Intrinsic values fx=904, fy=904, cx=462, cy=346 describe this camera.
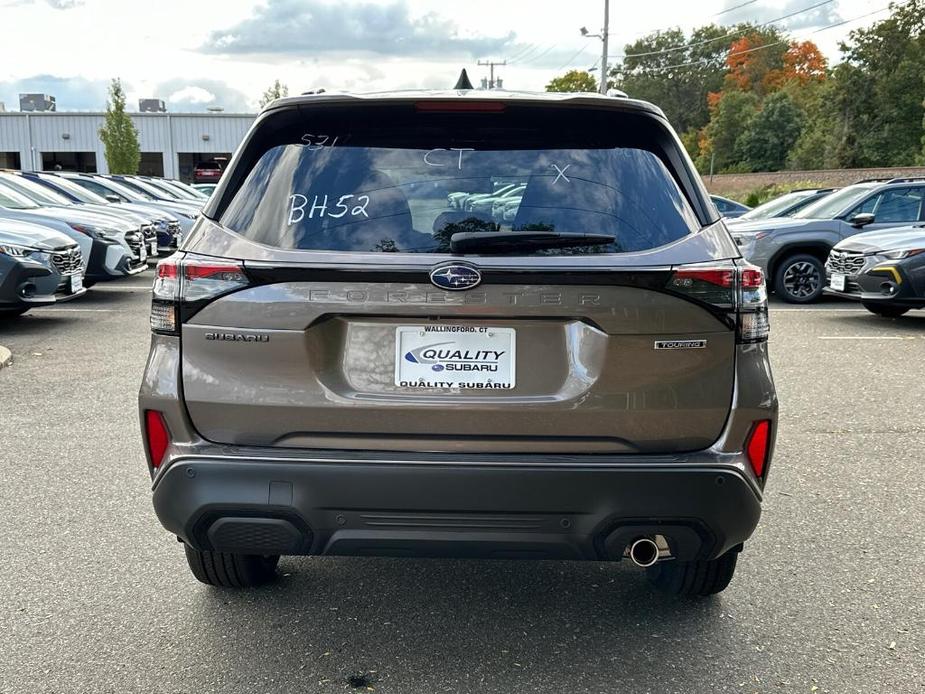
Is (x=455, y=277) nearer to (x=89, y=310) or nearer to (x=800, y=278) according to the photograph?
(x=89, y=310)

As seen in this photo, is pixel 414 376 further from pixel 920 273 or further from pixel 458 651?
pixel 920 273

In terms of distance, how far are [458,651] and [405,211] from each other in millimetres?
1497

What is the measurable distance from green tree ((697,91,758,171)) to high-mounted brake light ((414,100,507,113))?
3227 inches

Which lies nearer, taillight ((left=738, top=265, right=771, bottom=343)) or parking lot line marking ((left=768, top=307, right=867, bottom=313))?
taillight ((left=738, top=265, right=771, bottom=343))

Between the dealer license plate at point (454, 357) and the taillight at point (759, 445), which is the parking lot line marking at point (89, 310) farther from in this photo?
the taillight at point (759, 445)

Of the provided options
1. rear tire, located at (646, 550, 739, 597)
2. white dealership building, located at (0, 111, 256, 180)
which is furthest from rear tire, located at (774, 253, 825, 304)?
white dealership building, located at (0, 111, 256, 180)

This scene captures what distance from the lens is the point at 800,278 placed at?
512 inches

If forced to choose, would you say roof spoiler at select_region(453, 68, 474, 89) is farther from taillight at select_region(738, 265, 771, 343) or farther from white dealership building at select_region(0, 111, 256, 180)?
white dealership building at select_region(0, 111, 256, 180)

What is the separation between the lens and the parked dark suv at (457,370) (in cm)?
264

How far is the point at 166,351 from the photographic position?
2.78 meters

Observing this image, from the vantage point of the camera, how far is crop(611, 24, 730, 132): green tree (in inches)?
4387

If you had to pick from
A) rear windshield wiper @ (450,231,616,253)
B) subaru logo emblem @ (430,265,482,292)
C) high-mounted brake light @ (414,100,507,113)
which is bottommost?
subaru logo emblem @ (430,265,482,292)

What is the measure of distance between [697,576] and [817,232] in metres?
10.6

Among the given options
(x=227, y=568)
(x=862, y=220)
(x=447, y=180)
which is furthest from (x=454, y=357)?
(x=862, y=220)
